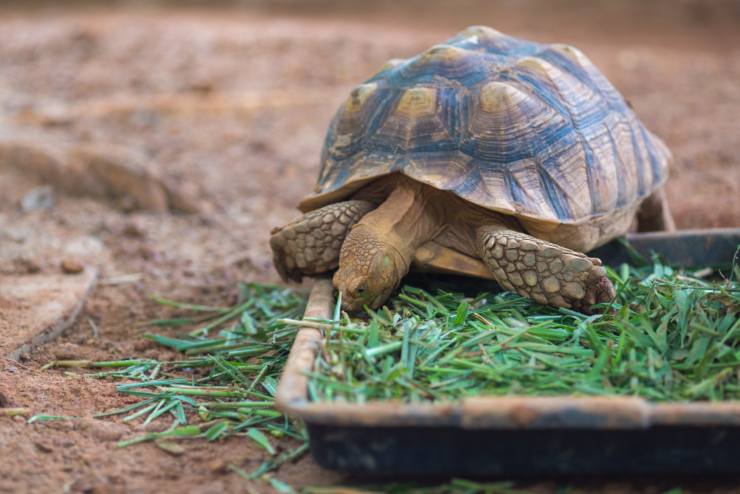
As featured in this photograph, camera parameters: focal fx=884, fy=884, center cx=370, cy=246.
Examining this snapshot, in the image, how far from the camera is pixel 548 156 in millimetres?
3139

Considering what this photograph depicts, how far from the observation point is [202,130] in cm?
649

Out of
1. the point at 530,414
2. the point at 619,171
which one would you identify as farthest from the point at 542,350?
the point at 619,171

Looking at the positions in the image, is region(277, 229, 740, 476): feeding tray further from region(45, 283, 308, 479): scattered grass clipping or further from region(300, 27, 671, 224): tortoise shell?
region(300, 27, 671, 224): tortoise shell

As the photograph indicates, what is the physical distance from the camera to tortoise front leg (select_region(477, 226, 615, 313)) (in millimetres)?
2824

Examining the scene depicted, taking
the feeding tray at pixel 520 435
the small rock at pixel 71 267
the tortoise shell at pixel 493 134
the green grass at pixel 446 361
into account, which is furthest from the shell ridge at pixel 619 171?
the small rock at pixel 71 267

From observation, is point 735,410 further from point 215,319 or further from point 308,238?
point 215,319

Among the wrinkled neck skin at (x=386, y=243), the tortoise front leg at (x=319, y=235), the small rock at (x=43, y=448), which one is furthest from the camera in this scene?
the tortoise front leg at (x=319, y=235)

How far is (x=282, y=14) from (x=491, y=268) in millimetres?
9088

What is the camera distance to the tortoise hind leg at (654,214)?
3.89 m

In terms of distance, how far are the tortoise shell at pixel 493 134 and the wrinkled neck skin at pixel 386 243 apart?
5.3 inches

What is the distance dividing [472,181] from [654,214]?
1324 millimetres

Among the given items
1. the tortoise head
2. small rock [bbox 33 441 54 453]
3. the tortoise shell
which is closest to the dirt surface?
small rock [bbox 33 441 54 453]

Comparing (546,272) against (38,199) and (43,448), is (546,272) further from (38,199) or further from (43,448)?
(38,199)

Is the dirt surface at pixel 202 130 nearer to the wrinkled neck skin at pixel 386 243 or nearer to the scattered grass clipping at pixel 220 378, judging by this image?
the scattered grass clipping at pixel 220 378
